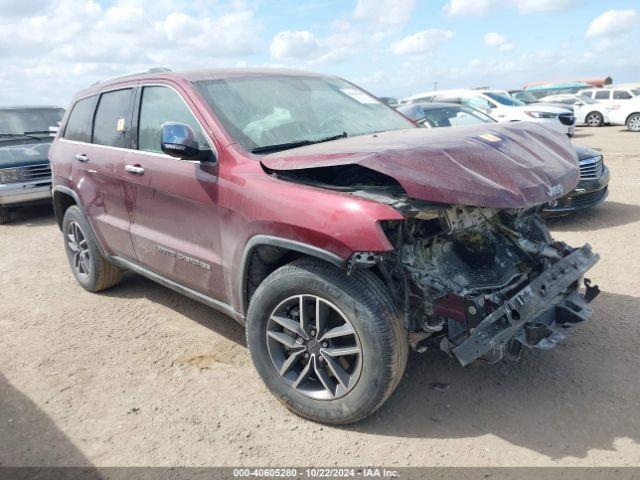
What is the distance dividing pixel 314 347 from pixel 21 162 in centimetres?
785

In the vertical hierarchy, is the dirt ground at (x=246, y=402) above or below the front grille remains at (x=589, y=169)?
below

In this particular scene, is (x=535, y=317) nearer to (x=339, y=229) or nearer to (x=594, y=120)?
(x=339, y=229)

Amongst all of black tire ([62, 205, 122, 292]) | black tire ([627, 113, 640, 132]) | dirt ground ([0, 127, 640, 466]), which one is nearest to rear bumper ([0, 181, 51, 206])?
black tire ([62, 205, 122, 292])

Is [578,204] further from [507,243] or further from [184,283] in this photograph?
[184,283]

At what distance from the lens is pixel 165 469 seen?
2.77m

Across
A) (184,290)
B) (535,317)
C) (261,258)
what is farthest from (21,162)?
(535,317)

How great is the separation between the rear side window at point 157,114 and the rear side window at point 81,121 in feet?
3.07

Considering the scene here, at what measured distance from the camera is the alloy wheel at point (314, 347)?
2.86 metres

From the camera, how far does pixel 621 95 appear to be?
72.8 feet

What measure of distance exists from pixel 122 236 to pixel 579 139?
17.4 m

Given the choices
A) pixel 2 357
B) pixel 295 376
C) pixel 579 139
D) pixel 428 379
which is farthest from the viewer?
pixel 579 139

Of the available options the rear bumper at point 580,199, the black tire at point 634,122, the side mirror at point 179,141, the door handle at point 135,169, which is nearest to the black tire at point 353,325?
the side mirror at point 179,141

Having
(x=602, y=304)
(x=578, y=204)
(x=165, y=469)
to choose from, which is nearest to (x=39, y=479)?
(x=165, y=469)

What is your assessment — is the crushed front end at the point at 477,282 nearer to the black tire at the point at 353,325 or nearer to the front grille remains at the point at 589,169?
the black tire at the point at 353,325
